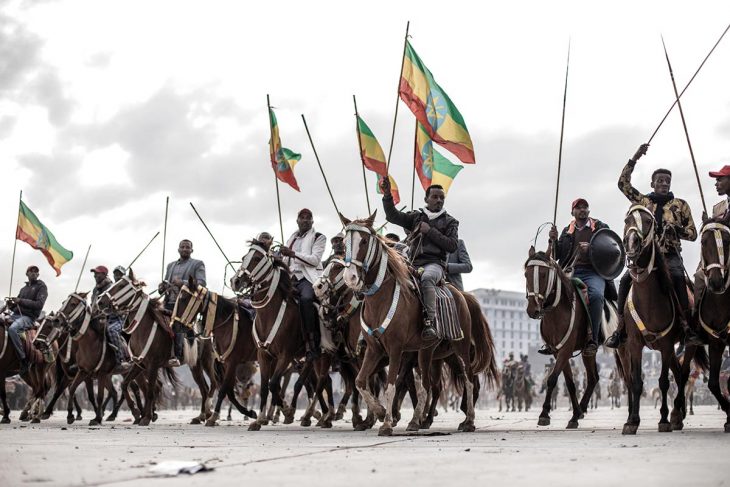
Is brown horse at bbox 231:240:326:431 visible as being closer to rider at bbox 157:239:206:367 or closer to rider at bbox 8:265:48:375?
rider at bbox 157:239:206:367

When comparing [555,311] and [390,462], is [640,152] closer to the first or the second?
[555,311]

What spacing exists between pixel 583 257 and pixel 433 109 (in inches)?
122

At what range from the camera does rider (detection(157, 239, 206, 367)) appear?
632 inches

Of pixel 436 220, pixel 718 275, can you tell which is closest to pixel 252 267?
pixel 436 220

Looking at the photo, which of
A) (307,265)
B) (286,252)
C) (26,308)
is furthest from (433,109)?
(26,308)

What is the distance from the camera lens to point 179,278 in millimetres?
16422

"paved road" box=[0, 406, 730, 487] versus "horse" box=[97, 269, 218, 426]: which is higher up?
"horse" box=[97, 269, 218, 426]

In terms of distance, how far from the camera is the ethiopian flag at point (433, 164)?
14969 millimetres

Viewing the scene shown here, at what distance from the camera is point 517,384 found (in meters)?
42.5

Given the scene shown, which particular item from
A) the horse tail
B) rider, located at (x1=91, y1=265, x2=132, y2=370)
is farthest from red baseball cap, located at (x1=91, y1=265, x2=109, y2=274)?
the horse tail

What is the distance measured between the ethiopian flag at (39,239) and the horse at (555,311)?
1336 centimetres

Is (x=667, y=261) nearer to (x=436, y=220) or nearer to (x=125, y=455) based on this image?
(x=436, y=220)

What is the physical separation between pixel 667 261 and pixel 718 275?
1527 millimetres

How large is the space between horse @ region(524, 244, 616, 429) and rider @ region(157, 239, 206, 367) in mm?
6013
